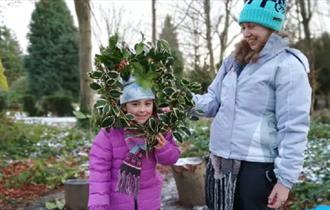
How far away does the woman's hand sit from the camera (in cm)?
221

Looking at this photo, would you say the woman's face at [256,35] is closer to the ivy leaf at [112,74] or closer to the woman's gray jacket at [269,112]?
the woman's gray jacket at [269,112]

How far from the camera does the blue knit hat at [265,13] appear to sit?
229 centimetres

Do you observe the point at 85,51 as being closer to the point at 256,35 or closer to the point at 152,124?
the point at 152,124

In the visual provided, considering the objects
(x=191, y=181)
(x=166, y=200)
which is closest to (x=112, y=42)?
(x=191, y=181)

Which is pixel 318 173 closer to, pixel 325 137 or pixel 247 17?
pixel 247 17

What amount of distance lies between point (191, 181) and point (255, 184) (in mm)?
3238

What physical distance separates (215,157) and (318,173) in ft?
12.8

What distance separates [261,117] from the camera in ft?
7.54

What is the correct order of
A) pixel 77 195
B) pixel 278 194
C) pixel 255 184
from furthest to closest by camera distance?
pixel 77 195
pixel 255 184
pixel 278 194

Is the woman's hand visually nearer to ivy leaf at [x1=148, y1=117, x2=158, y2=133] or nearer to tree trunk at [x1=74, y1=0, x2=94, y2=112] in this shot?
ivy leaf at [x1=148, y1=117, x2=158, y2=133]

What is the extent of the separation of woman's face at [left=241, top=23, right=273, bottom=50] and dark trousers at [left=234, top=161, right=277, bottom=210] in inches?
21.6

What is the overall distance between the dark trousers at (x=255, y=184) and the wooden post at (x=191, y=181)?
10.4 feet

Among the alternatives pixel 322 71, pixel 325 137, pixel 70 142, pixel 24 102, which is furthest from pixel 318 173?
pixel 24 102

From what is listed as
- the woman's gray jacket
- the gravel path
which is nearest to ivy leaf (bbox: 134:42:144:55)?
the woman's gray jacket
